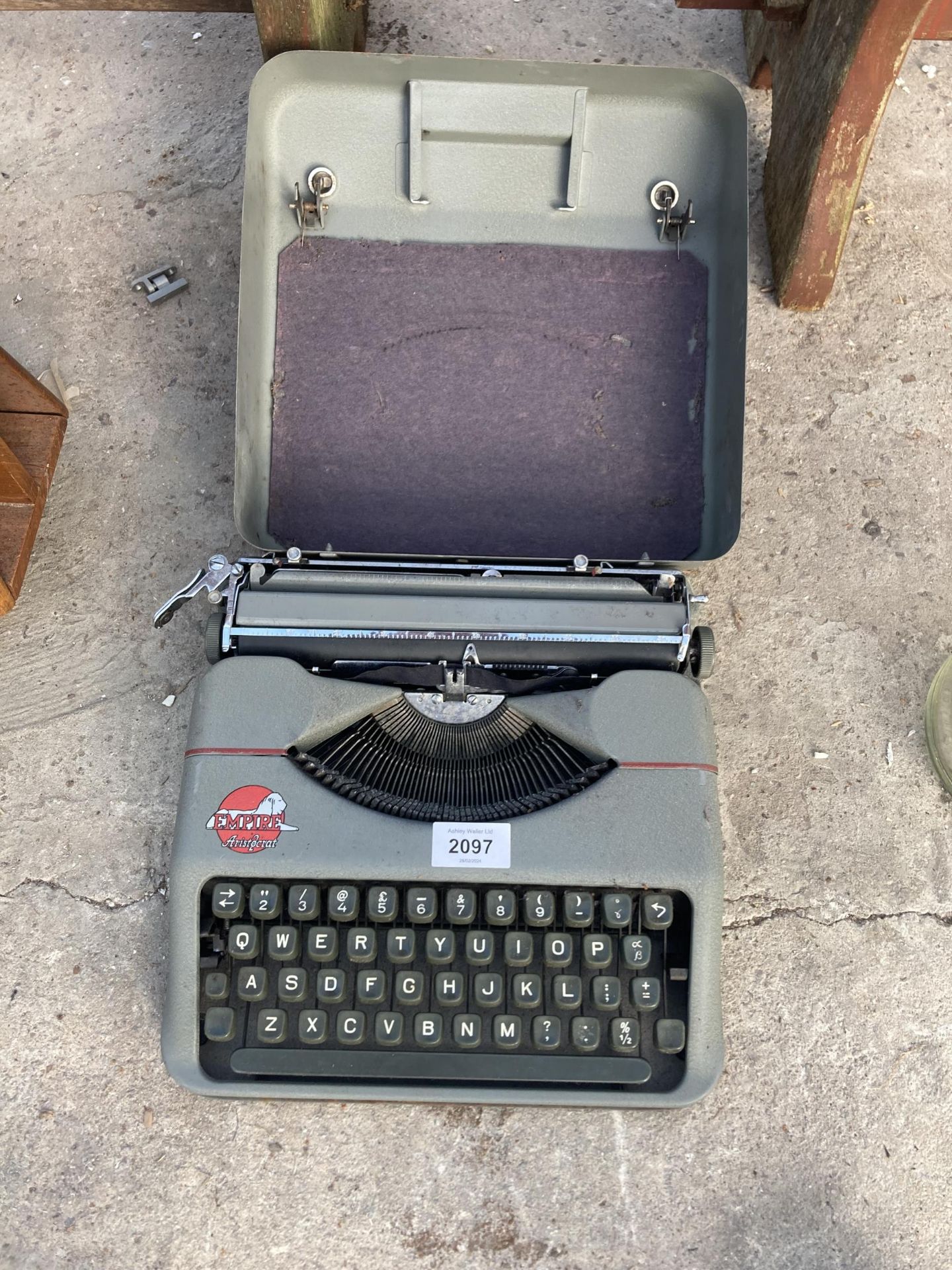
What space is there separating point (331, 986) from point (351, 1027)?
2.8 inches

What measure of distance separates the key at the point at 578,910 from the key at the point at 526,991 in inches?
4.1

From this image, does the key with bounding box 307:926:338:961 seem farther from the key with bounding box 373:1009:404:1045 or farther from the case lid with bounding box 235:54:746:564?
the case lid with bounding box 235:54:746:564

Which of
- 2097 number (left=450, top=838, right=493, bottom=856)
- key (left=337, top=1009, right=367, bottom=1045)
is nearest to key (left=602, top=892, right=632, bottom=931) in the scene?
2097 number (left=450, top=838, right=493, bottom=856)

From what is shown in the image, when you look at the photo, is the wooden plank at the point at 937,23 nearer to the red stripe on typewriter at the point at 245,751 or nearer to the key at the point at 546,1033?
the red stripe on typewriter at the point at 245,751

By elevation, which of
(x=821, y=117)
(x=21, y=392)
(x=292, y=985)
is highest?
(x=821, y=117)

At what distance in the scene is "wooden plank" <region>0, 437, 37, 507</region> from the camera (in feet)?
6.55

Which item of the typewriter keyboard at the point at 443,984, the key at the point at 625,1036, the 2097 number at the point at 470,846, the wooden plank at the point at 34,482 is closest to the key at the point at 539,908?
the typewriter keyboard at the point at 443,984

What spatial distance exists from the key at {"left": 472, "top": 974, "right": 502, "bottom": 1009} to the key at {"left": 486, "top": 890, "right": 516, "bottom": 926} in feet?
0.27

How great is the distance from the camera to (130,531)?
2205mm

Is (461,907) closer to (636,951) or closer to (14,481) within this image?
(636,951)

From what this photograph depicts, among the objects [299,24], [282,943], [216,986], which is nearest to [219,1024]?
[216,986]

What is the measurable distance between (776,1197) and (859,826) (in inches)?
28.0

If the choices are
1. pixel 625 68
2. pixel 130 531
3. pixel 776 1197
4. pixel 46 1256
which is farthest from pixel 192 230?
pixel 776 1197

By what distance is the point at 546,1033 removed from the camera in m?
1.63
